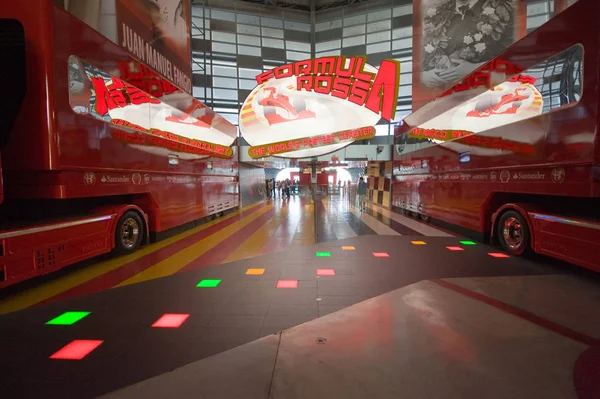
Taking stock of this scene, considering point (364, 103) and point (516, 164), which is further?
point (516, 164)

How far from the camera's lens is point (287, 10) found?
24109 millimetres

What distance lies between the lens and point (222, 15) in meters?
22.7

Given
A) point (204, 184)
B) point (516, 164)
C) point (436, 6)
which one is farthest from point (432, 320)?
point (436, 6)

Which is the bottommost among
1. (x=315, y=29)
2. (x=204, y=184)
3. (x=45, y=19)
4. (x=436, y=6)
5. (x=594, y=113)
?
(x=204, y=184)

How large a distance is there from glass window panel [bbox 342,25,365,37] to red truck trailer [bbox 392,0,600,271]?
798 inches

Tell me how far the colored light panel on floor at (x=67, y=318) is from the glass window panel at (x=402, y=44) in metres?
25.7

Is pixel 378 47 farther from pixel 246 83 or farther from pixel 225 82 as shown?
pixel 225 82

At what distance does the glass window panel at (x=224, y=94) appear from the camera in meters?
22.8

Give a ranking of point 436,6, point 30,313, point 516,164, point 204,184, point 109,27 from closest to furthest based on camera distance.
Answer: point 30,313, point 516,164, point 109,27, point 204,184, point 436,6

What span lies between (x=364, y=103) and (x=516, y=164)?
257 cm

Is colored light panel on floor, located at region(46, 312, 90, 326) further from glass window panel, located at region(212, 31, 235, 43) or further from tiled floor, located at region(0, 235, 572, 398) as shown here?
glass window panel, located at region(212, 31, 235, 43)

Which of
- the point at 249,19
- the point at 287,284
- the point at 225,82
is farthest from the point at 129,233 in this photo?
the point at 249,19

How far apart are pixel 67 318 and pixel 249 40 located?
24.7 m

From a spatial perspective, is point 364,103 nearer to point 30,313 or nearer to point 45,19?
point 45,19
